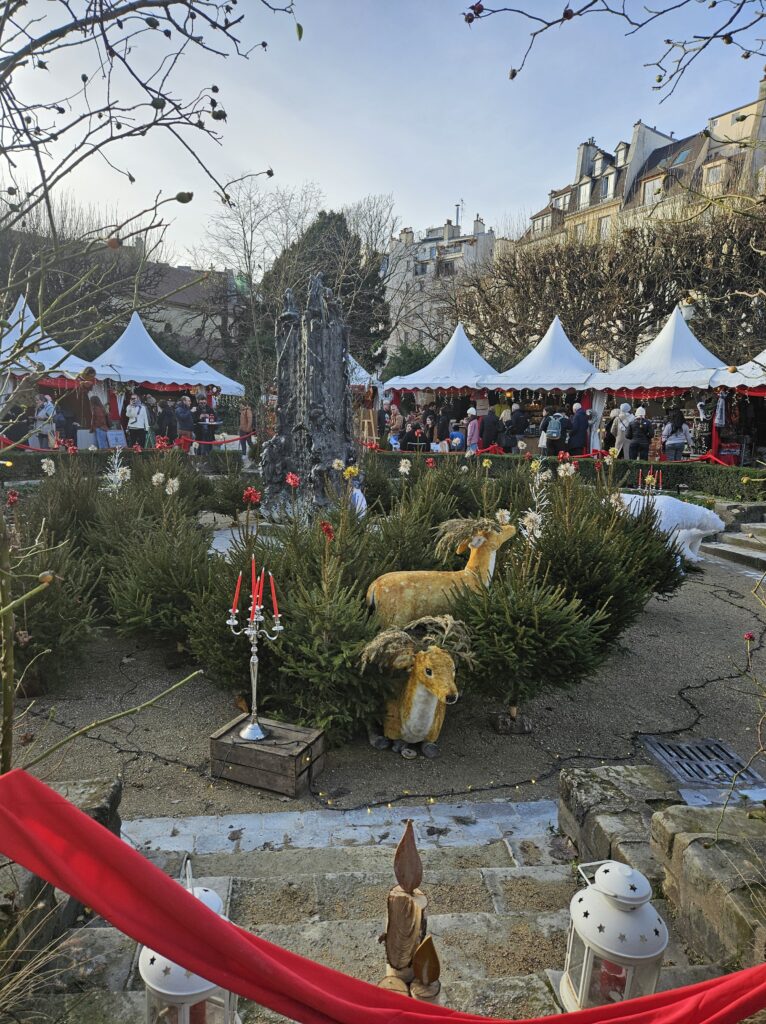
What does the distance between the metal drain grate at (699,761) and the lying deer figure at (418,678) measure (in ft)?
4.47

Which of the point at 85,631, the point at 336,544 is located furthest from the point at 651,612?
the point at 85,631

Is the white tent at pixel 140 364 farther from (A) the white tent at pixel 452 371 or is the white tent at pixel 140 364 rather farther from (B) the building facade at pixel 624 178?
(B) the building facade at pixel 624 178

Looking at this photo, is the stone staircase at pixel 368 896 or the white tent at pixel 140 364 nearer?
the stone staircase at pixel 368 896

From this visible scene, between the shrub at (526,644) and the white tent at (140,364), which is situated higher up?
the white tent at (140,364)

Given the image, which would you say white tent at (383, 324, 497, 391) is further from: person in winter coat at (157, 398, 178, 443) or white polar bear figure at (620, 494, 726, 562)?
white polar bear figure at (620, 494, 726, 562)

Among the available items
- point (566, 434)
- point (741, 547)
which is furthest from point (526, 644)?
point (566, 434)

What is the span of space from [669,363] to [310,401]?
34.2 feet

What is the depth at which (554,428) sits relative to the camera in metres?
16.4

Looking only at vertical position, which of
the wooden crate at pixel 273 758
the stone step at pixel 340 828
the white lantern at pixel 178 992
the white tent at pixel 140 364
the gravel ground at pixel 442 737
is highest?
the white tent at pixel 140 364

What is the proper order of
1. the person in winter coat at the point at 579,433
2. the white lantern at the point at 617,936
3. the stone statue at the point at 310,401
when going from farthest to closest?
the person in winter coat at the point at 579,433, the stone statue at the point at 310,401, the white lantern at the point at 617,936

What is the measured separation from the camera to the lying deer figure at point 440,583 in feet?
15.1

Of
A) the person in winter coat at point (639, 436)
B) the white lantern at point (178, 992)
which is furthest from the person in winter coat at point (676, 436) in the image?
the white lantern at point (178, 992)

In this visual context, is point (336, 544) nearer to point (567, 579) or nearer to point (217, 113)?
point (567, 579)

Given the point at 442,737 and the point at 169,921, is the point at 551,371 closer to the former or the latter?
the point at 442,737
